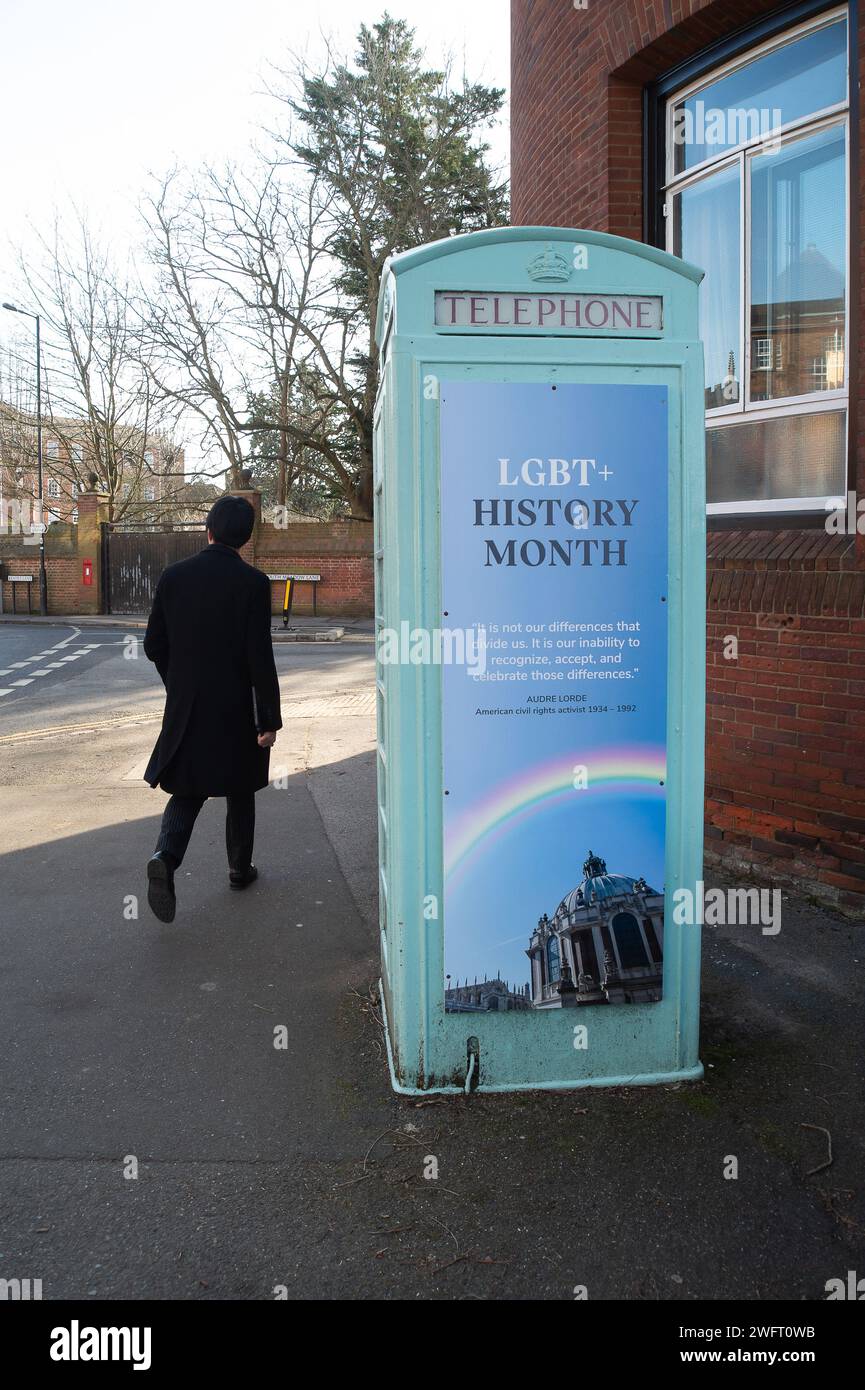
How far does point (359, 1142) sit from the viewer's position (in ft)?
10.8

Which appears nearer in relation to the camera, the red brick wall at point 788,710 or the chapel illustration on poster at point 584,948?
the chapel illustration on poster at point 584,948

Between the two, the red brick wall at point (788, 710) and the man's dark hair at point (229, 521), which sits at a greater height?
the man's dark hair at point (229, 521)

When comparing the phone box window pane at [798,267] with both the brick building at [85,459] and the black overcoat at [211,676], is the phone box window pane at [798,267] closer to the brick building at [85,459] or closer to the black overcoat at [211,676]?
the black overcoat at [211,676]

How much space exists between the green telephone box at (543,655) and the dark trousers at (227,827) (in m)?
2.04

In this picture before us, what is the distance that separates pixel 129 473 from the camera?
3994cm

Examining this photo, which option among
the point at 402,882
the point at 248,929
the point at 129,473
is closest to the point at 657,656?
the point at 402,882

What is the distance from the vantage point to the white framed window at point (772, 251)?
18.7 feet

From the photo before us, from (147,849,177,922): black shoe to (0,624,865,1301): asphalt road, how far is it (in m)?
0.18

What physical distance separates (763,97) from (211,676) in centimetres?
447
